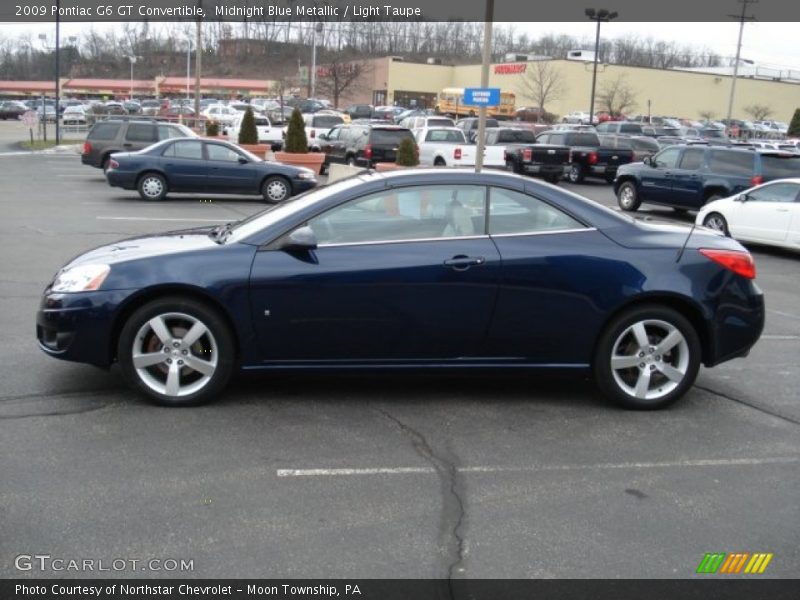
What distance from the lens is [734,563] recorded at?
3766mm

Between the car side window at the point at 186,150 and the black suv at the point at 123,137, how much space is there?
3892 mm

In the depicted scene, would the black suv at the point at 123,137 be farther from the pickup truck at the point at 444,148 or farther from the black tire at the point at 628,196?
the black tire at the point at 628,196

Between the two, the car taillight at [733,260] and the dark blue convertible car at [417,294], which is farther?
the car taillight at [733,260]

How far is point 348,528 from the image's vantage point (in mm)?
3965

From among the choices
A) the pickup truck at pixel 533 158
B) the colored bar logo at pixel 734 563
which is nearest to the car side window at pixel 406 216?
the colored bar logo at pixel 734 563

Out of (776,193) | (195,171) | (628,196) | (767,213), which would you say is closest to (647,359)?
(767,213)

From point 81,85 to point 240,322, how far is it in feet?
389

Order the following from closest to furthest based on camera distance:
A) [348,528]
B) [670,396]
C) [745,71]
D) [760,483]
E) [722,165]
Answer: [348,528] < [760,483] < [670,396] < [722,165] < [745,71]

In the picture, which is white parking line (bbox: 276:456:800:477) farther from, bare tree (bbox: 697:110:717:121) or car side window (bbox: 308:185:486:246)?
bare tree (bbox: 697:110:717:121)

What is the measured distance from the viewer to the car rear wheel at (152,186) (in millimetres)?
19325

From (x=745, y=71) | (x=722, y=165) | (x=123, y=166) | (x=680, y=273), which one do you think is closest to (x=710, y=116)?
(x=745, y=71)
